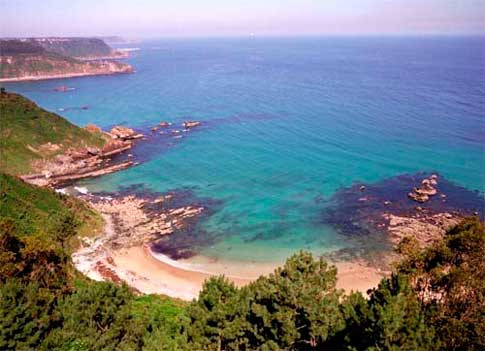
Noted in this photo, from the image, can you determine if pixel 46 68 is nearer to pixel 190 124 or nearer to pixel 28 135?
pixel 190 124

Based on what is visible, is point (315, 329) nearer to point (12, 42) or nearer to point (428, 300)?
point (428, 300)

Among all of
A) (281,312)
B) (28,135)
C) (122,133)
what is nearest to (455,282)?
(281,312)

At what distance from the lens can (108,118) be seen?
100312 mm

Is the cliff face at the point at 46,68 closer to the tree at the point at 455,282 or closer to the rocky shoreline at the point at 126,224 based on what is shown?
the rocky shoreline at the point at 126,224

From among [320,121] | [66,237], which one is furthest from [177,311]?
[320,121]

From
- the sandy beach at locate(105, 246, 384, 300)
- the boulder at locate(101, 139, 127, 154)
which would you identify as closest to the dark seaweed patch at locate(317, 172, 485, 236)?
the sandy beach at locate(105, 246, 384, 300)

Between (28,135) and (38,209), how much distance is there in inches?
1121

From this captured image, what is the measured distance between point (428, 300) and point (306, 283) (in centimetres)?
633

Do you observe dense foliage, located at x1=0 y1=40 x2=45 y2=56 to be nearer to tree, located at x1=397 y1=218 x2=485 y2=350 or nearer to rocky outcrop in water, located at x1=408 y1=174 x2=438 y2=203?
rocky outcrop in water, located at x1=408 y1=174 x2=438 y2=203

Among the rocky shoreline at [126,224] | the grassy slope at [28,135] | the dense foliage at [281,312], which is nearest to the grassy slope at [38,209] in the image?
the rocky shoreline at [126,224]

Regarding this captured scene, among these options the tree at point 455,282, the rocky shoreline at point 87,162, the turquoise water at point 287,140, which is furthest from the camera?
the rocky shoreline at point 87,162

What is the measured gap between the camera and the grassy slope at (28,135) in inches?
2566

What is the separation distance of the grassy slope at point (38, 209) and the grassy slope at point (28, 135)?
1677 centimetres

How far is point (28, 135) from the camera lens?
69625 mm
